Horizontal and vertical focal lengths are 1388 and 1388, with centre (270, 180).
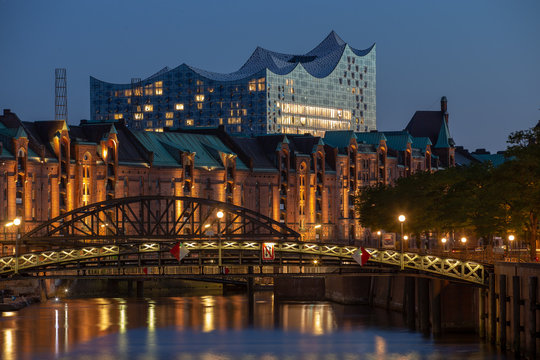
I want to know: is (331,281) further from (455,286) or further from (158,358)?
(158,358)

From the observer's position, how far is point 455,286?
4542 inches

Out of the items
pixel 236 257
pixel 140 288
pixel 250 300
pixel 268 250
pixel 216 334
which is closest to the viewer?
pixel 268 250

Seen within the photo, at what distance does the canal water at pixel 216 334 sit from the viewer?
10662 cm

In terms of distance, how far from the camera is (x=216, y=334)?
12094cm

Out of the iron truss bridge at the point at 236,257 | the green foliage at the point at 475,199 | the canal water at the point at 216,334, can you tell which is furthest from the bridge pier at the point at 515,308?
the green foliage at the point at 475,199

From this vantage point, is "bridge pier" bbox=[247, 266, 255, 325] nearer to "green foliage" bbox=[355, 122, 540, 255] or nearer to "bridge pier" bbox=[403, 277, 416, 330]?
"bridge pier" bbox=[403, 277, 416, 330]

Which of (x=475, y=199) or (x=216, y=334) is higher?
Result: (x=475, y=199)

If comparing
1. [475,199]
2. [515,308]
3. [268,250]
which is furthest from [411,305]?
[515,308]

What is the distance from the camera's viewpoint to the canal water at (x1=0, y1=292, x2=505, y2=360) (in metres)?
107

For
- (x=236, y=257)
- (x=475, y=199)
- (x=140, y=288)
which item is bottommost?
(x=140, y=288)

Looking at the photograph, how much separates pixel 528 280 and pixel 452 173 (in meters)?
66.4

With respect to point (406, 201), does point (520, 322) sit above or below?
below

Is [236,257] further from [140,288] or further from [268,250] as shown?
[140,288]

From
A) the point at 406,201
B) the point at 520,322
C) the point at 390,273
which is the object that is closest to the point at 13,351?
the point at 390,273
